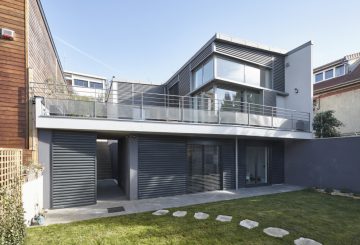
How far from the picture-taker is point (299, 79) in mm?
13203

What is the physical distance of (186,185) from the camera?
10.3 metres

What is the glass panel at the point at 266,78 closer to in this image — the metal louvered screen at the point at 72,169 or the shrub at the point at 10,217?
the metal louvered screen at the point at 72,169

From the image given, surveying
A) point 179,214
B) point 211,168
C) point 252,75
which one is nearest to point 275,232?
point 179,214

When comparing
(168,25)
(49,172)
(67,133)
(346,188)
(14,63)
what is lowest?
(346,188)

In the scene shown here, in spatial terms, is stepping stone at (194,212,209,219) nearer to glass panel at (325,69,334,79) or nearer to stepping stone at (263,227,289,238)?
stepping stone at (263,227,289,238)

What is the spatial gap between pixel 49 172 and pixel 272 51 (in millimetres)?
13207

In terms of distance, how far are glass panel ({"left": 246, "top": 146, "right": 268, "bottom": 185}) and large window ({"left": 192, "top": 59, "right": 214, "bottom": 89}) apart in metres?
4.53

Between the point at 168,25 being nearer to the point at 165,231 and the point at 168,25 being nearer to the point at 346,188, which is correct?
the point at 165,231

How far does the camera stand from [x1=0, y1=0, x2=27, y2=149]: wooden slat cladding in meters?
7.10

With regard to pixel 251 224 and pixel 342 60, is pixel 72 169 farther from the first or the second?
pixel 342 60

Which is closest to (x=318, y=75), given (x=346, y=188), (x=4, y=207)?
(x=346, y=188)

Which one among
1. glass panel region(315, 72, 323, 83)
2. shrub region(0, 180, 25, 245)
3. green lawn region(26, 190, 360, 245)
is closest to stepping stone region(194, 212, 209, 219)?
green lawn region(26, 190, 360, 245)

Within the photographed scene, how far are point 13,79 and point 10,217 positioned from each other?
5.07m

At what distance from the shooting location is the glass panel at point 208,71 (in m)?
11.9
